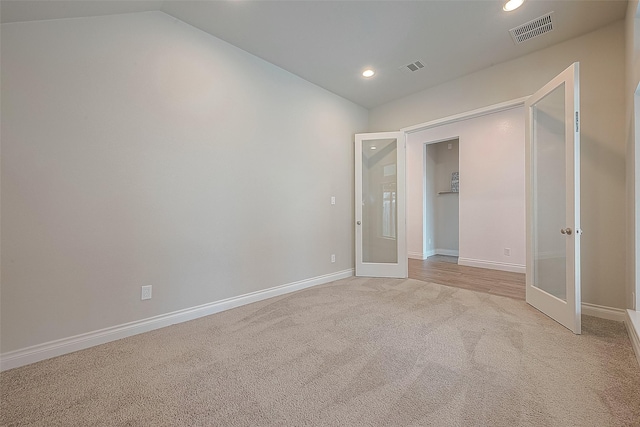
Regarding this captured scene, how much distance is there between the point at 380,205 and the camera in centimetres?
432

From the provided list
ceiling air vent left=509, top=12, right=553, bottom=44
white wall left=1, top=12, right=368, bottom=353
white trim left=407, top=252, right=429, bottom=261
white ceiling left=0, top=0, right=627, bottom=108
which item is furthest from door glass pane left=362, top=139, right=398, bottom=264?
white trim left=407, top=252, right=429, bottom=261

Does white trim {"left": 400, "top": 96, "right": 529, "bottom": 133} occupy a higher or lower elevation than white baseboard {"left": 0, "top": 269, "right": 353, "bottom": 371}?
higher

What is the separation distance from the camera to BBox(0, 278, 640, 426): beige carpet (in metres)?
1.31

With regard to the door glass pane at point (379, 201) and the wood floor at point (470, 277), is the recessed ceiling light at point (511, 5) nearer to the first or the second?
the door glass pane at point (379, 201)

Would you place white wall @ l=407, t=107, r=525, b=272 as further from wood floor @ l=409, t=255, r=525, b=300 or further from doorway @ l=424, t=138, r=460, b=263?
doorway @ l=424, t=138, r=460, b=263

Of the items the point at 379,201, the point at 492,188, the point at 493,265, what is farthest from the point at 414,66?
the point at 493,265

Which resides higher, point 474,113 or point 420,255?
point 474,113

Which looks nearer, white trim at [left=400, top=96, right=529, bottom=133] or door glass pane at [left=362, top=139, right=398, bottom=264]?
white trim at [left=400, top=96, right=529, bottom=133]

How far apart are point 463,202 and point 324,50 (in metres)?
4.02

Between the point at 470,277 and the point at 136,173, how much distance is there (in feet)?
15.1

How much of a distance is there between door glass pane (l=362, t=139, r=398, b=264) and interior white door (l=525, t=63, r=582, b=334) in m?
1.73

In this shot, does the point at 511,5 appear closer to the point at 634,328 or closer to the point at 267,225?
the point at 634,328

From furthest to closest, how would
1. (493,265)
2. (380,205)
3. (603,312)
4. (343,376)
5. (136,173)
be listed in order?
(493,265) → (380,205) → (603,312) → (136,173) → (343,376)

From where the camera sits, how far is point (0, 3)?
1.63 metres
